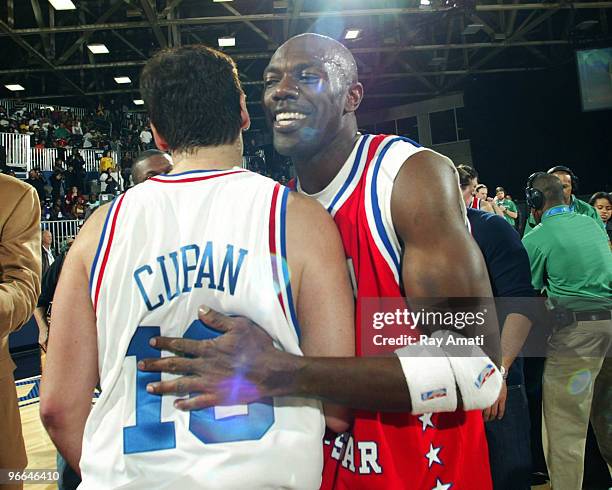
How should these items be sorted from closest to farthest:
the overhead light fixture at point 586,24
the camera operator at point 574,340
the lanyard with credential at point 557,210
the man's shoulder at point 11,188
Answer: the man's shoulder at point 11,188, the camera operator at point 574,340, the lanyard with credential at point 557,210, the overhead light fixture at point 586,24

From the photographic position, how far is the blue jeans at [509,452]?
2365 mm

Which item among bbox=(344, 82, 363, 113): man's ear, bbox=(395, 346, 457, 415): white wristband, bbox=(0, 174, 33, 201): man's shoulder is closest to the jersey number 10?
bbox=(395, 346, 457, 415): white wristband

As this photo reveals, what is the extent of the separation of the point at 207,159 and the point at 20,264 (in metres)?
1.18

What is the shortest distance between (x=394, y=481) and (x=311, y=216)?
2.45ft

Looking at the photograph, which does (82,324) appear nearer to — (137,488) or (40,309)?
(137,488)

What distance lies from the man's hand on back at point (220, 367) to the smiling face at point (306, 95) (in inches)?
29.3

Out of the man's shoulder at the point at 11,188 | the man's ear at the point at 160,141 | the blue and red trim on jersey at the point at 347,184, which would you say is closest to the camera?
the man's ear at the point at 160,141

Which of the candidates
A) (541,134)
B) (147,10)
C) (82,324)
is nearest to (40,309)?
(82,324)

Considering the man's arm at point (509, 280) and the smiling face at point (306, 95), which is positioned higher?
the smiling face at point (306, 95)

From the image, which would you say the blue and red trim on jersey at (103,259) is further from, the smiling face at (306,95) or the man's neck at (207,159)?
the smiling face at (306,95)

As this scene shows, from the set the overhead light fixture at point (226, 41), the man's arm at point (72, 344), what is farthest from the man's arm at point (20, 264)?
the overhead light fixture at point (226, 41)

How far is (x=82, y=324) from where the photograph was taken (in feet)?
3.90

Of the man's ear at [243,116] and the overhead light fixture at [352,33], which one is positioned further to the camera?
the overhead light fixture at [352,33]

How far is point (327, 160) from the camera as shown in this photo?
174cm
